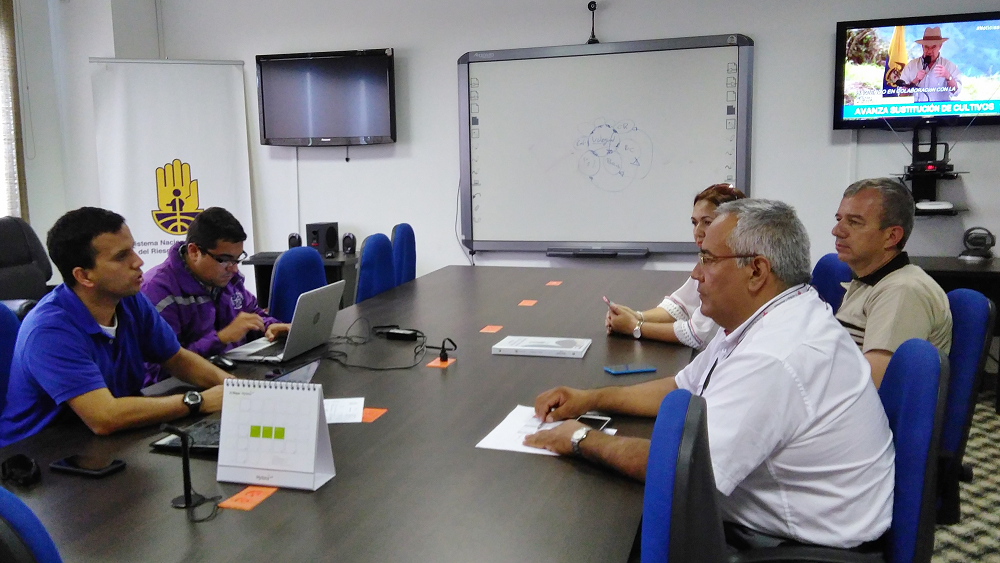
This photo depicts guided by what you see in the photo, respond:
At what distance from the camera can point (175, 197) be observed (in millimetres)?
5656

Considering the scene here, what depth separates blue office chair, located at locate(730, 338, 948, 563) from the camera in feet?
4.50

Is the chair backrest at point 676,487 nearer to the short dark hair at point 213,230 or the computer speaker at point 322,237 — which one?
the short dark hair at point 213,230

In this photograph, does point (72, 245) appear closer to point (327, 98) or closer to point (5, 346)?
point (5, 346)

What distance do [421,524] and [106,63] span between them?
5425 mm

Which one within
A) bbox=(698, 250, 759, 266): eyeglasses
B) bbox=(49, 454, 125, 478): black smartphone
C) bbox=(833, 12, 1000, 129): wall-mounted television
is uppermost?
bbox=(833, 12, 1000, 129): wall-mounted television

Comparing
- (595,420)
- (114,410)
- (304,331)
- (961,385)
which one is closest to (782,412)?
(595,420)

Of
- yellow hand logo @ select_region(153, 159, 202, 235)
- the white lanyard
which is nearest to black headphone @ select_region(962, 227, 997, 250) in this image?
the white lanyard

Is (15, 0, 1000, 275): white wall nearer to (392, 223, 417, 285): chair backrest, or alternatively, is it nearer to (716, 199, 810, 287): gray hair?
(392, 223, 417, 285): chair backrest

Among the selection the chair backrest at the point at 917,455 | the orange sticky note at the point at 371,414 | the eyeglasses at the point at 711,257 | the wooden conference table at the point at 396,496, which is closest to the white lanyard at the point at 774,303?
the eyeglasses at the point at 711,257

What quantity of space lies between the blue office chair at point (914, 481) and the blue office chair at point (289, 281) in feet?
8.45

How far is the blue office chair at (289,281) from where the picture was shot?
136 inches

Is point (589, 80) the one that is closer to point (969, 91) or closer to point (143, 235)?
point (969, 91)

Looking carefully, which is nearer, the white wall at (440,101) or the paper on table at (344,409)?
the paper on table at (344,409)

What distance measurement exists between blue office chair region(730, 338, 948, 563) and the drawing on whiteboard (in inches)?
146
